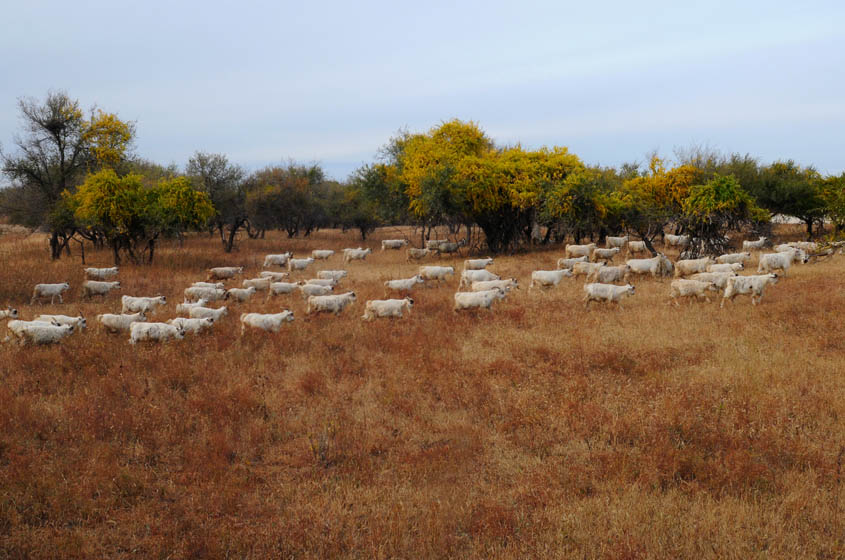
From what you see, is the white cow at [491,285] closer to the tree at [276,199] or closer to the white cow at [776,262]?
the white cow at [776,262]

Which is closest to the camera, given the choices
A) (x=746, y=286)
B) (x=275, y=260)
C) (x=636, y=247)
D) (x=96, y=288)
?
(x=746, y=286)

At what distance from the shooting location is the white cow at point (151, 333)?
12383mm

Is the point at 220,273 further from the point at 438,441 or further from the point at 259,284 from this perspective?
the point at 438,441

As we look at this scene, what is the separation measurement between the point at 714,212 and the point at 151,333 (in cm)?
2486

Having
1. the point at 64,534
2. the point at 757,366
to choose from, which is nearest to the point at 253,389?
the point at 64,534

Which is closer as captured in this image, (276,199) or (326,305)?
(326,305)

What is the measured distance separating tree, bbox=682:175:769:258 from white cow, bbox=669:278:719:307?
10049 millimetres

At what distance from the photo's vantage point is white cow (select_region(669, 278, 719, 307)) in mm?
15516

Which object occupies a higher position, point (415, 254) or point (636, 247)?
point (636, 247)

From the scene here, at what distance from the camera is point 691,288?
1555cm

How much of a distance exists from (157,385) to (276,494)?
4786 mm

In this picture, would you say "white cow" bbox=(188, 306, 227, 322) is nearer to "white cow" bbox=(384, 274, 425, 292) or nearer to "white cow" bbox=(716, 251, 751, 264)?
"white cow" bbox=(384, 274, 425, 292)

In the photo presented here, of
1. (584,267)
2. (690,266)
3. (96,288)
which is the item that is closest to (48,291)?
(96,288)

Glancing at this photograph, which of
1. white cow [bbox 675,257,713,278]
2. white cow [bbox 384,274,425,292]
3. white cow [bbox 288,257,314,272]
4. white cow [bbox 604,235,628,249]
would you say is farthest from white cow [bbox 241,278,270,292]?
white cow [bbox 604,235,628,249]
